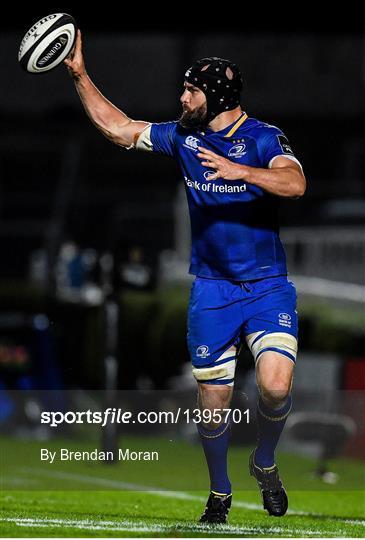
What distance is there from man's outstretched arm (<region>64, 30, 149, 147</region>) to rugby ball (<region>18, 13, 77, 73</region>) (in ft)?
0.38

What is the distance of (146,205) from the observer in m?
25.2

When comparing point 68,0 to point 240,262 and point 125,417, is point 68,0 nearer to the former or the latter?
point 125,417

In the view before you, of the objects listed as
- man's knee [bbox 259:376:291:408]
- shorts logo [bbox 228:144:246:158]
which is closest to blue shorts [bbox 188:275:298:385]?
man's knee [bbox 259:376:291:408]

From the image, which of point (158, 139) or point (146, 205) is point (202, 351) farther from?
point (146, 205)

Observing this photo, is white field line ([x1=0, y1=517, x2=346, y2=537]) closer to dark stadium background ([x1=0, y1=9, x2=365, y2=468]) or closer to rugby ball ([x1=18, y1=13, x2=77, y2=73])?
rugby ball ([x1=18, y1=13, x2=77, y2=73])

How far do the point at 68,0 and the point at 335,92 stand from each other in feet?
49.9

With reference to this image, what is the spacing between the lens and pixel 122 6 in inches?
973

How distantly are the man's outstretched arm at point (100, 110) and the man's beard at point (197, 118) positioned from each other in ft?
1.32

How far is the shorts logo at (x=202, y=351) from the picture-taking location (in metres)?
8.22

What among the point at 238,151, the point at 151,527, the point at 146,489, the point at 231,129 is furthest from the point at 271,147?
the point at 146,489

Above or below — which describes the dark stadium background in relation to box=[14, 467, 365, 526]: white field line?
below

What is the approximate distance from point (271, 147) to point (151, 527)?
2184 millimetres

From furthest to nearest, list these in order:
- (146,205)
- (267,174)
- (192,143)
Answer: (146,205) < (192,143) < (267,174)

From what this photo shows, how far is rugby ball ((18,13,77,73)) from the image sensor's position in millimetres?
8250
